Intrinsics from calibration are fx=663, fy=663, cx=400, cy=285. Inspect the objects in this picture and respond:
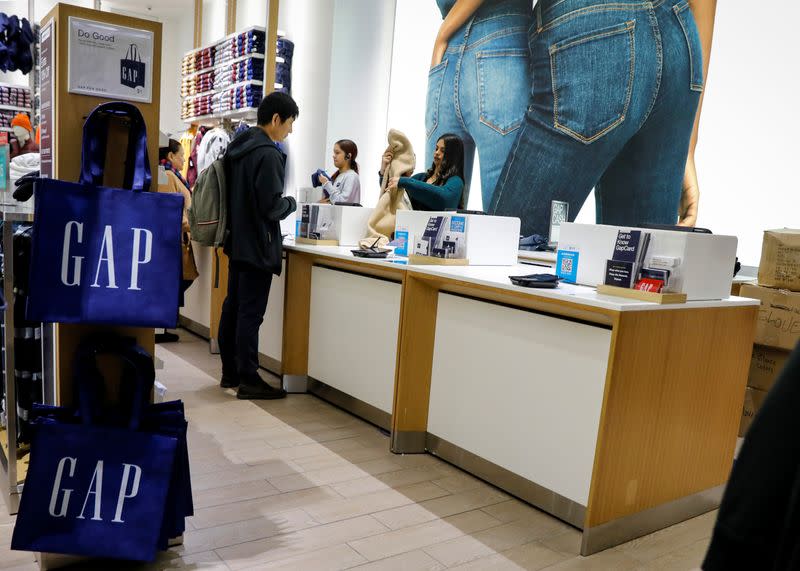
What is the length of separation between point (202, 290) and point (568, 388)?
142 inches

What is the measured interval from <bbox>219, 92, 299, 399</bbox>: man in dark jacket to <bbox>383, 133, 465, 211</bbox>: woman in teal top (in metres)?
0.68

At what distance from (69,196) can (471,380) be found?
180 centimetres

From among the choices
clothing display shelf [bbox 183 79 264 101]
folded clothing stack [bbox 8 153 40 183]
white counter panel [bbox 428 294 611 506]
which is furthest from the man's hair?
clothing display shelf [bbox 183 79 264 101]

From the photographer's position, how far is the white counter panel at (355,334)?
338 centimetres

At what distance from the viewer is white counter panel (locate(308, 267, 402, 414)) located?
3381 millimetres

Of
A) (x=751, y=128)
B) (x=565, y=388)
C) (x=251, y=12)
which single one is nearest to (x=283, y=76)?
(x=251, y=12)

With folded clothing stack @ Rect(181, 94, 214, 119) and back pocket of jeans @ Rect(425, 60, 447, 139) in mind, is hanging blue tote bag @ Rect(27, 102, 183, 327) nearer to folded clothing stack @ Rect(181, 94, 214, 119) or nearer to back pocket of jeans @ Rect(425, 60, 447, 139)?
back pocket of jeans @ Rect(425, 60, 447, 139)

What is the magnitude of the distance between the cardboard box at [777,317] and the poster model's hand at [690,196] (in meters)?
0.73

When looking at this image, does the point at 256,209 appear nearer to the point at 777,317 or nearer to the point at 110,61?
the point at 110,61

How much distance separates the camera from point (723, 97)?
3.64 m

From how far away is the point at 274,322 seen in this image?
4258mm

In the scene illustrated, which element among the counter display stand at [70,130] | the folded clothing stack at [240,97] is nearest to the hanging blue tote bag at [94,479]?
the counter display stand at [70,130]

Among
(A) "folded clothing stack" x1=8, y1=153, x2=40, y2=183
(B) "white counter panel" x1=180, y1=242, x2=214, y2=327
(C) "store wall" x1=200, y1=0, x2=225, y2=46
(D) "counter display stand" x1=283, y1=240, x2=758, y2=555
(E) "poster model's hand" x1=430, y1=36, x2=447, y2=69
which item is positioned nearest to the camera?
(D) "counter display stand" x1=283, y1=240, x2=758, y2=555

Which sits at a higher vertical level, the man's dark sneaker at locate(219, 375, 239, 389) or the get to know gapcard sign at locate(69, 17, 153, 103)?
the get to know gapcard sign at locate(69, 17, 153, 103)
